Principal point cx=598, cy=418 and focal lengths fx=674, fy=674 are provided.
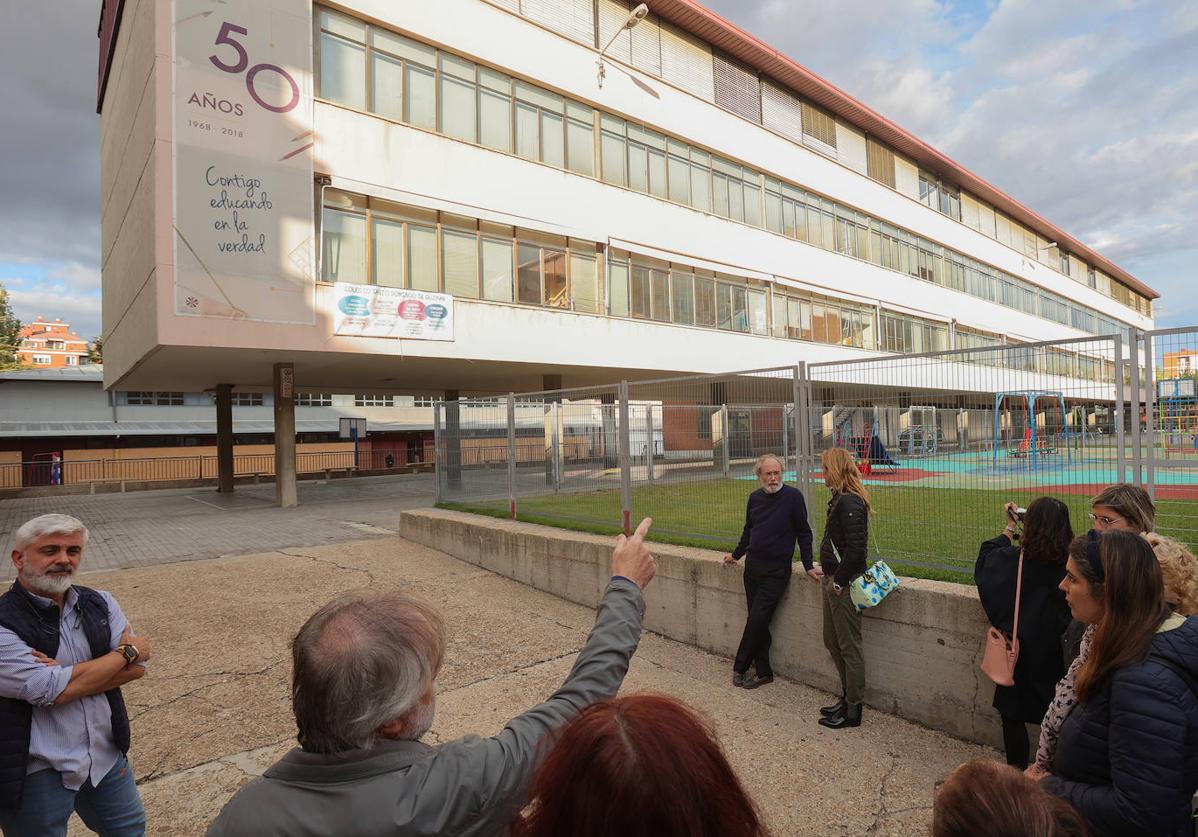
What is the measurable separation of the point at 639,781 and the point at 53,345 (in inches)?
6041

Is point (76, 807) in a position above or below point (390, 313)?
below

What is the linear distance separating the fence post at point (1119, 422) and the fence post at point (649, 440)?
16.3 feet

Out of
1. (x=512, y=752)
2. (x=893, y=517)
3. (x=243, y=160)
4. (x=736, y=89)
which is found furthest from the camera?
(x=736, y=89)

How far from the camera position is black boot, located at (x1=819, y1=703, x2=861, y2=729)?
453 centimetres

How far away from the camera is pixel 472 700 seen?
5004 millimetres

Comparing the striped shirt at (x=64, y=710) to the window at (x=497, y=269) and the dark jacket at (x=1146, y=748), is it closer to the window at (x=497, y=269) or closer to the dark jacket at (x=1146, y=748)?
the dark jacket at (x=1146, y=748)

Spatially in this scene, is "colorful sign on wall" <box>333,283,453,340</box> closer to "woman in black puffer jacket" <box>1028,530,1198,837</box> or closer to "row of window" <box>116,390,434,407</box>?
"woman in black puffer jacket" <box>1028,530,1198,837</box>

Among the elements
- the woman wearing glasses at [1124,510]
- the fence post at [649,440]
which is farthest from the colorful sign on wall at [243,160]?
the woman wearing glasses at [1124,510]

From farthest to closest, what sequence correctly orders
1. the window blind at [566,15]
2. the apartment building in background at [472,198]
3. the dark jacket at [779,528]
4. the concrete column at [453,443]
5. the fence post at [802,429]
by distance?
the window blind at [566,15] → the apartment building in background at [472,198] → the concrete column at [453,443] → the fence post at [802,429] → the dark jacket at [779,528]

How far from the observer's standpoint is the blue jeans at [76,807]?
2381 mm

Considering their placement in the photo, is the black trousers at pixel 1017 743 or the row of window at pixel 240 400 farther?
the row of window at pixel 240 400

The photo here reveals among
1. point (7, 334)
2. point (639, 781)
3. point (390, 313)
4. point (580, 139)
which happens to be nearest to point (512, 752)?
point (639, 781)

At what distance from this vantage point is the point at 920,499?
5.86m

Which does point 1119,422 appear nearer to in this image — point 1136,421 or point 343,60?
point 1136,421
